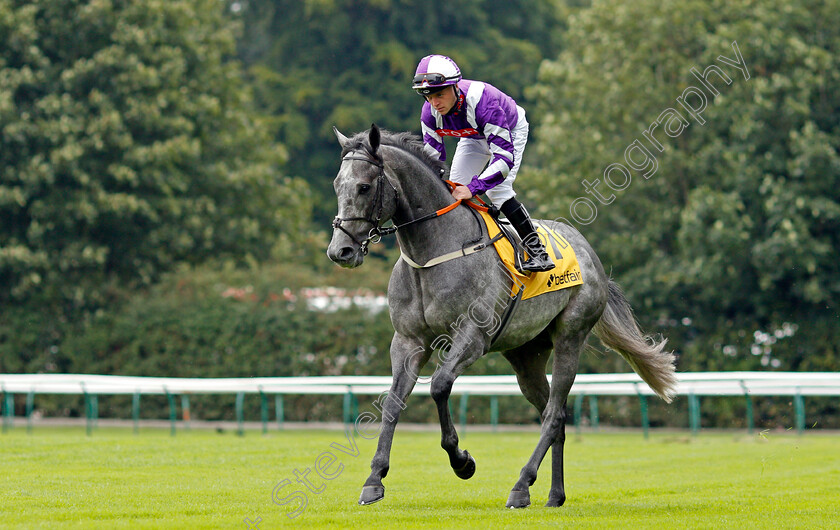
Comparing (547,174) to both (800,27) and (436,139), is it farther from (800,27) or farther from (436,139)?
(436,139)

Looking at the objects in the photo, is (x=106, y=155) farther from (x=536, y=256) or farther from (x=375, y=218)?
(x=375, y=218)

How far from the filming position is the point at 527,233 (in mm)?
7926

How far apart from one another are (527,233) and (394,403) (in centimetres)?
173

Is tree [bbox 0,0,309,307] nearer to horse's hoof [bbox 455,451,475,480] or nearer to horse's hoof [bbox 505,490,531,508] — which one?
horse's hoof [bbox 455,451,475,480]

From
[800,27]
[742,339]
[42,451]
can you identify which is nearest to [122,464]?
[42,451]

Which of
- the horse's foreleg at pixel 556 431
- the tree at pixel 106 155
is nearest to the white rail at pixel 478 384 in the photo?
the tree at pixel 106 155

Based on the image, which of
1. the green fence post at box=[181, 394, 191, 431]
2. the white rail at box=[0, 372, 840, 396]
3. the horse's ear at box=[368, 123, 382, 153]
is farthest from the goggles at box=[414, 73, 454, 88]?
the green fence post at box=[181, 394, 191, 431]

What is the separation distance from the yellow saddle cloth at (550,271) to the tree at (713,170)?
11247 mm

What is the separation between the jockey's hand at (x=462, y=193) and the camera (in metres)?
7.50

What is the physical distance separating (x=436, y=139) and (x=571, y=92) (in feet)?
53.2

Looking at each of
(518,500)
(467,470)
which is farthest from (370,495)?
(518,500)

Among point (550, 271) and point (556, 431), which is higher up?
point (550, 271)

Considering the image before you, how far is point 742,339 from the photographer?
19156mm

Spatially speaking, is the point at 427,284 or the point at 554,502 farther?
the point at 554,502
